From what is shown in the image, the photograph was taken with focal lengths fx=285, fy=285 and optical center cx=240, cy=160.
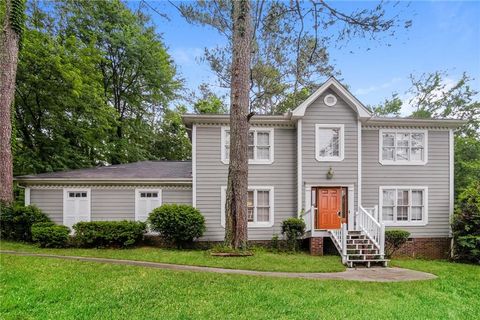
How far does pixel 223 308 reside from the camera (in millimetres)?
4840

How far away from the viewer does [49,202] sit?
1192 centimetres

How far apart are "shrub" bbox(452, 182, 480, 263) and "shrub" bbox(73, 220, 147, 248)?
12.8 m

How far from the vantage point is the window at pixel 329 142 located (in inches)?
462

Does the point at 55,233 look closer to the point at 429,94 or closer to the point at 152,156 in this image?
the point at 152,156

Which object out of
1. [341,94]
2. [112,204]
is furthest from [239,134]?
[112,204]

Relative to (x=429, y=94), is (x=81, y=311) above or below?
below

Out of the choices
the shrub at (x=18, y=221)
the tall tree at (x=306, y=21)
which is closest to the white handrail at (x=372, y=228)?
the tall tree at (x=306, y=21)

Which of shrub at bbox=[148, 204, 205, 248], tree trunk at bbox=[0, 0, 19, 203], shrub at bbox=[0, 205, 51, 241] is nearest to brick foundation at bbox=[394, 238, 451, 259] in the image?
shrub at bbox=[148, 204, 205, 248]

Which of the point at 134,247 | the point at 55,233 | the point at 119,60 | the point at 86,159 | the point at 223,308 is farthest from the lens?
the point at 119,60

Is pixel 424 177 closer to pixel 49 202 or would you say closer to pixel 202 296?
pixel 202 296

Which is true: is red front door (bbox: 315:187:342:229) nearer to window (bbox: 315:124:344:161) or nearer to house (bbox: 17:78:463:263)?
house (bbox: 17:78:463:263)

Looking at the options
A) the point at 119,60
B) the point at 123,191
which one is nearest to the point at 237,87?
the point at 123,191

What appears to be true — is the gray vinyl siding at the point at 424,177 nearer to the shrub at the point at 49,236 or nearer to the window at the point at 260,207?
the window at the point at 260,207

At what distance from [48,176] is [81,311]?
30.8ft
